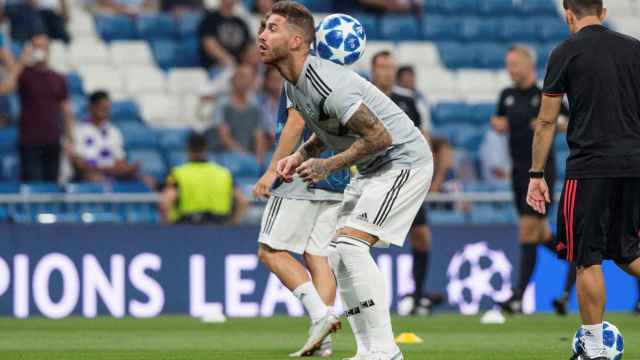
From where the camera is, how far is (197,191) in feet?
54.1

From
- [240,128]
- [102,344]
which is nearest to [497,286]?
[240,128]

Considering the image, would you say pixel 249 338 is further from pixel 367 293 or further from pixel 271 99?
pixel 271 99

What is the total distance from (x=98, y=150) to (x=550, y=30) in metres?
8.14

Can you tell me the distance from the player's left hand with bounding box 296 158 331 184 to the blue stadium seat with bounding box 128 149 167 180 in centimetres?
1050

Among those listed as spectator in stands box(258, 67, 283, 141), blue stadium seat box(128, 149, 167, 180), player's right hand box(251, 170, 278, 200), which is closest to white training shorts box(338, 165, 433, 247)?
player's right hand box(251, 170, 278, 200)

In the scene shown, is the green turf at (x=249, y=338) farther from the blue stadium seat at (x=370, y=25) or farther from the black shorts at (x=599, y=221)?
the blue stadium seat at (x=370, y=25)

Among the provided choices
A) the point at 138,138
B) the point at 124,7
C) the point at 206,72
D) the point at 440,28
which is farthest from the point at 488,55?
the point at 138,138

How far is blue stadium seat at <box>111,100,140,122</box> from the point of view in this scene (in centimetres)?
1981

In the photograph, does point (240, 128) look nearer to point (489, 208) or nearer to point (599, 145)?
point (489, 208)

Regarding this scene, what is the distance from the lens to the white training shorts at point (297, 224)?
10.1 metres

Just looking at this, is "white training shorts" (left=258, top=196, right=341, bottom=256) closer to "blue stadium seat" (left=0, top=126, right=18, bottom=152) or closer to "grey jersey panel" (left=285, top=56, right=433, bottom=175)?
"grey jersey panel" (left=285, top=56, right=433, bottom=175)

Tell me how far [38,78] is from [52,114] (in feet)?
1.41

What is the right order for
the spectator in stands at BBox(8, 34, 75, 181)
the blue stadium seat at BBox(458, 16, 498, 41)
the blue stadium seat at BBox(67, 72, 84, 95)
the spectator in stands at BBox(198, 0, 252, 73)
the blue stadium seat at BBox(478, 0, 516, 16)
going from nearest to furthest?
the spectator in stands at BBox(8, 34, 75, 181) → the spectator in stands at BBox(198, 0, 252, 73) → the blue stadium seat at BBox(67, 72, 84, 95) → the blue stadium seat at BBox(458, 16, 498, 41) → the blue stadium seat at BBox(478, 0, 516, 16)

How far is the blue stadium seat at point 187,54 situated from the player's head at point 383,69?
283 inches
